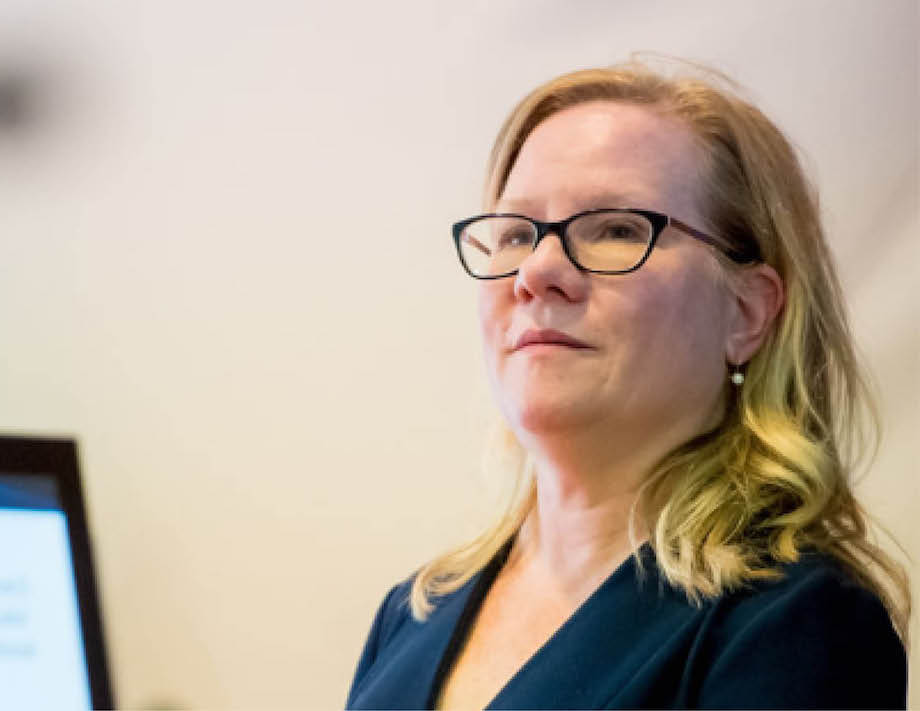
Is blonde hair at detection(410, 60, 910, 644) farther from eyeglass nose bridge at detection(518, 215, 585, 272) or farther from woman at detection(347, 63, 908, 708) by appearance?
eyeglass nose bridge at detection(518, 215, 585, 272)

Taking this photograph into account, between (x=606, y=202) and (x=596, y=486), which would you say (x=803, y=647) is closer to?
(x=596, y=486)

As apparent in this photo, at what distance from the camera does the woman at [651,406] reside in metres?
0.90

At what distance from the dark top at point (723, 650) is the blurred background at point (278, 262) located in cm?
52

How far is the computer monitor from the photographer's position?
0.97 m

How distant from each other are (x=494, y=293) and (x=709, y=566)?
325 mm

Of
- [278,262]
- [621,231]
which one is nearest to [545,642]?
[621,231]

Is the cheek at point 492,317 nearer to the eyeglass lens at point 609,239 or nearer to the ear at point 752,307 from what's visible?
the eyeglass lens at point 609,239

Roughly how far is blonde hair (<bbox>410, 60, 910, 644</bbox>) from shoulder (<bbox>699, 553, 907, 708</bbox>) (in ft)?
0.08

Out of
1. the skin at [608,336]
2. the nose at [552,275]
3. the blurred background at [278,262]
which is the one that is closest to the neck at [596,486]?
the skin at [608,336]

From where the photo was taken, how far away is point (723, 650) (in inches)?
33.1

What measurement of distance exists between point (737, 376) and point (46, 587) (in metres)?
0.64

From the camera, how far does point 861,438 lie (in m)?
1.08

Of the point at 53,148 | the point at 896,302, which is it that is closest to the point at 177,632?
the point at 53,148

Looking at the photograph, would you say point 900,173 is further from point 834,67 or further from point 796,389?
point 796,389
